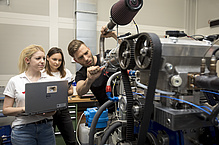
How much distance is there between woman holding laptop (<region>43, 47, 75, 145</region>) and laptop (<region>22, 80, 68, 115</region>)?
482mm

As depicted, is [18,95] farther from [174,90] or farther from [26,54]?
[174,90]

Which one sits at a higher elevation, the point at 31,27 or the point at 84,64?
the point at 31,27

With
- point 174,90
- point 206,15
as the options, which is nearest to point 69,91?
point 174,90

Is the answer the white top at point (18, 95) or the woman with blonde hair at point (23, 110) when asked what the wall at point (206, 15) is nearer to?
the woman with blonde hair at point (23, 110)

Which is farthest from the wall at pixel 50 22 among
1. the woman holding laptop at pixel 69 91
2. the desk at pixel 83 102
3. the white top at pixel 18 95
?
the white top at pixel 18 95

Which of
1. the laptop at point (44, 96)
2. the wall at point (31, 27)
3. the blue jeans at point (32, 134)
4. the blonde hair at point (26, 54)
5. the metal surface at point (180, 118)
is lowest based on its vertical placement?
the blue jeans at point (32, 134)

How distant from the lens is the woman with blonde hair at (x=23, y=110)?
1533 millimetres

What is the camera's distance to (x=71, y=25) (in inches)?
125

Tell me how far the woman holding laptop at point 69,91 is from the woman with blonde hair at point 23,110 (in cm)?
44

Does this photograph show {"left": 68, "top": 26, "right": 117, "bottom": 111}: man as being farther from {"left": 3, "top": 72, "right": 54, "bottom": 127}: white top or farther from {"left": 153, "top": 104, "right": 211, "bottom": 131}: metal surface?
{"left": 153, "top": 104, "right": 211, "bottom": 131}: metal surface

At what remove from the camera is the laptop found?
1.45m

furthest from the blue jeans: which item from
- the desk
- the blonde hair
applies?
the desk

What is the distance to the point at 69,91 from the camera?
7.15 feet

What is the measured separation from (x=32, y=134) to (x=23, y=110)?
10.1 inches
